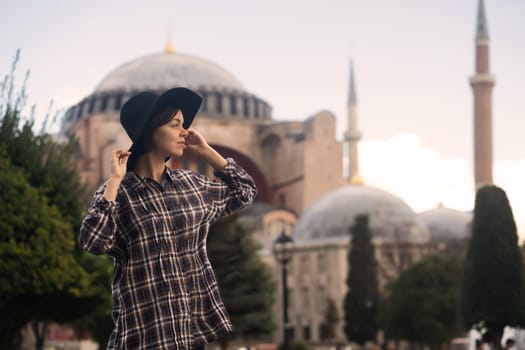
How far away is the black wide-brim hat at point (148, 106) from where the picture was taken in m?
4.14

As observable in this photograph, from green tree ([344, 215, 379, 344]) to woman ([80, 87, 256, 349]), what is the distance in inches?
1581

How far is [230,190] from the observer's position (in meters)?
4.39

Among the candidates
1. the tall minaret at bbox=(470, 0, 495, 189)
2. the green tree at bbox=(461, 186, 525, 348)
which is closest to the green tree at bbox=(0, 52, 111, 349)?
the green tree at bbox=(461, 186, 525, 348)

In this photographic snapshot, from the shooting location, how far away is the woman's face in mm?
4160

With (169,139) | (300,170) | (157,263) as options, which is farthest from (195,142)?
(300,170)

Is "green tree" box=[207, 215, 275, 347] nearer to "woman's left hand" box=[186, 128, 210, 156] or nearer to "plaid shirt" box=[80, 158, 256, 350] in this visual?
"woman's left hand" box=[186, 128, 210, 156]

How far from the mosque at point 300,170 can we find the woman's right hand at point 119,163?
46030mm

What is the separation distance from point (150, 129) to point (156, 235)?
0.42 m

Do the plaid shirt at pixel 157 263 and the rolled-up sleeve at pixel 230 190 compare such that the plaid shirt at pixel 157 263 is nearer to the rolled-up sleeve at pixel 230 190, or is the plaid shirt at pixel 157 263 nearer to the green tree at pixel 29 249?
the rolled-up sleeve at pixel 230 190

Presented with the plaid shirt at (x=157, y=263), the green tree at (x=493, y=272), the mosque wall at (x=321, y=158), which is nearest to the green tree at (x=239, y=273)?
the green tree at (x=493, y=272)

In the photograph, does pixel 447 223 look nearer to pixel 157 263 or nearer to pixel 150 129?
pixel 150 129

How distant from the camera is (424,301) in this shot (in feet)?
127

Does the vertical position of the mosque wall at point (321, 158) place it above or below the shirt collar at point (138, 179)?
above

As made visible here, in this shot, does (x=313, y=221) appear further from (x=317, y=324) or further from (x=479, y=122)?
(x=479, y=122)
